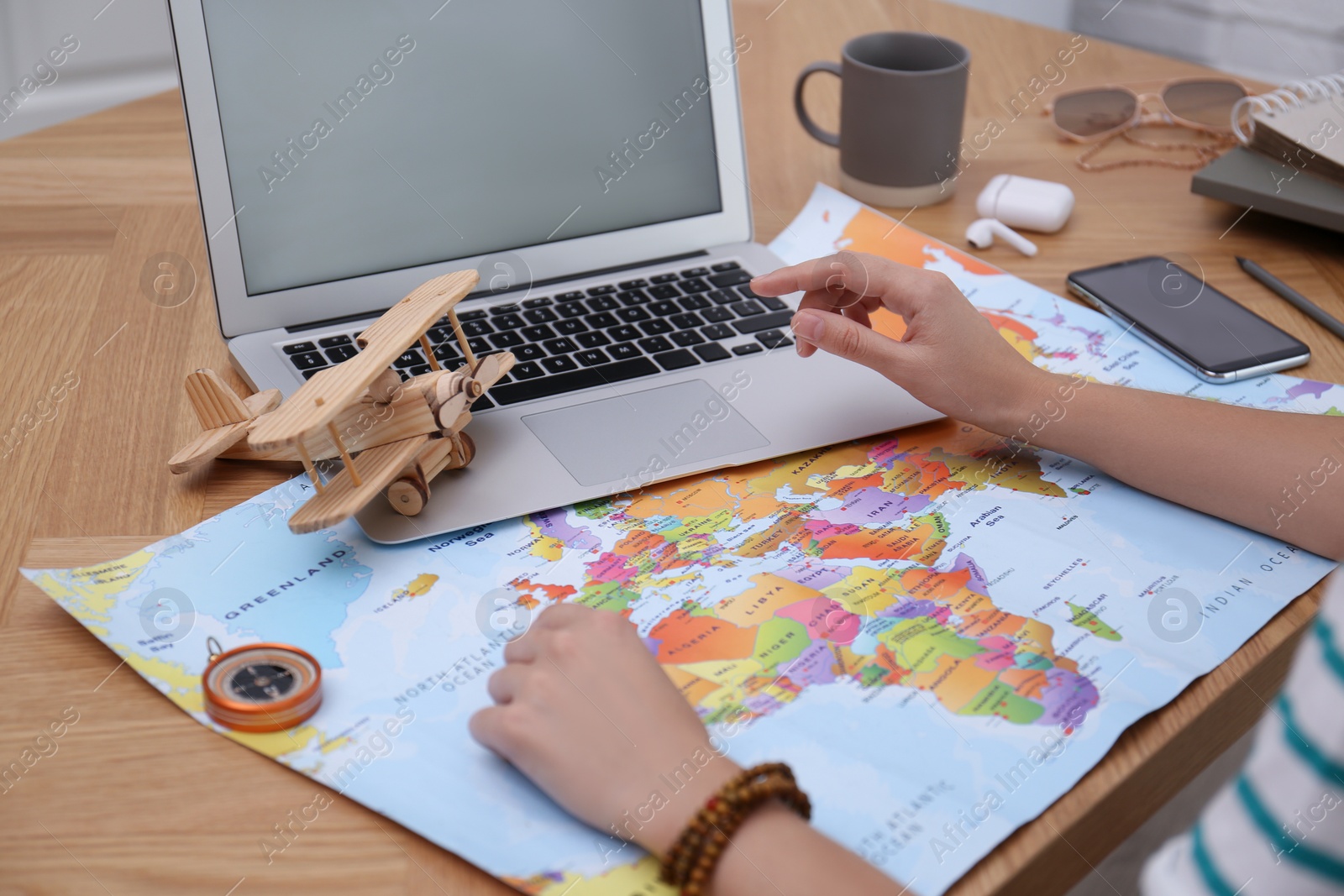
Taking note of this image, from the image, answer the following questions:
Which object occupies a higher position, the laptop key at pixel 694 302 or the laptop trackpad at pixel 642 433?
the laptop key at pixel 694 302

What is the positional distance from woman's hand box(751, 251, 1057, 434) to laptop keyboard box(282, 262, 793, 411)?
0.10 m

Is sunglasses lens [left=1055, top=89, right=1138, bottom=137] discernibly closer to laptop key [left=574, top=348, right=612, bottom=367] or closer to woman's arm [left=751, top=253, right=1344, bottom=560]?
woman's arm [left=751, top=253, right=1344, bottom=560]

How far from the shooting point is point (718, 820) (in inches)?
18.1

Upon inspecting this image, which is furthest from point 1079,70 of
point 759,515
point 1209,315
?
point 759,515

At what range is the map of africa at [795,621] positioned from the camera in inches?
19.7

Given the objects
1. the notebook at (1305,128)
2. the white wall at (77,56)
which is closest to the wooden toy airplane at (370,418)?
the notebook at (1305,128)

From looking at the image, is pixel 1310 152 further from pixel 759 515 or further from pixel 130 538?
pixel 130 538

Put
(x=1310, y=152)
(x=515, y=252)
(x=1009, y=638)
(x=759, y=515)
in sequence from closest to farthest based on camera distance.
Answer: (x=1009, y=638)
(x=759, y=515)
(x=515, y=252)
(x=1310, y=152)

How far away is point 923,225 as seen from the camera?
109cm

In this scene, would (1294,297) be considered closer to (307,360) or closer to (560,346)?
(560,346)

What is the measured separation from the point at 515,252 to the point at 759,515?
35cm

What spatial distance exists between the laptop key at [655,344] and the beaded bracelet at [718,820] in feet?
1.35

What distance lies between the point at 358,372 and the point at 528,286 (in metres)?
0.33

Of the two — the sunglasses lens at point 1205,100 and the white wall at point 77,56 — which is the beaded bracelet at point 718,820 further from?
the white wall at point 77,56
